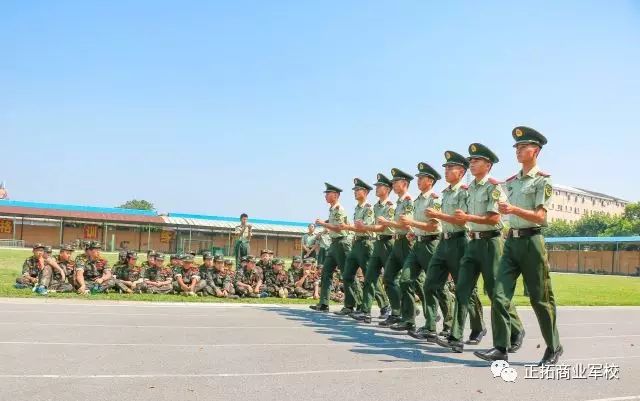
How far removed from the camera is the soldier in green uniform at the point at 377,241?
1048 cm

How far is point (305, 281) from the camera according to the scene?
1602cm

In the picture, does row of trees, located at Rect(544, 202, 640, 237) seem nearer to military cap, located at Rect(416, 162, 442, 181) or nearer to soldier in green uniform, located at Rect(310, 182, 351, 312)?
soldier in green uniform, located at Rect(310, 182, 351, 312)

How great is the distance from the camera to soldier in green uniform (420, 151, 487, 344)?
8.35 m

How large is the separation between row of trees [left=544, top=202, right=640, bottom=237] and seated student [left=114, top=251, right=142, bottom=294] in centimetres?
6502

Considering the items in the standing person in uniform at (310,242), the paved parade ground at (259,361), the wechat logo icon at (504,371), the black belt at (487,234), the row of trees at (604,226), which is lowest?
the paved parade ground at (259,361)

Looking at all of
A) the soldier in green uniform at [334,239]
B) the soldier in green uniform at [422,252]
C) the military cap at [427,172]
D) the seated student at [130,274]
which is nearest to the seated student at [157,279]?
the seated student at [130,274]

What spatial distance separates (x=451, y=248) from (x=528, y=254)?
1534mm

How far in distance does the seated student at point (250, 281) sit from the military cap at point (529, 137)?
9248 mm

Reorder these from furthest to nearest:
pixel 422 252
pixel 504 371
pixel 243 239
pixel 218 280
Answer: pixel 243 239 < pixel 218 280 < pixel 422 252 < pixel 504 371

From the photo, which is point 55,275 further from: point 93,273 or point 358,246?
point 358,246

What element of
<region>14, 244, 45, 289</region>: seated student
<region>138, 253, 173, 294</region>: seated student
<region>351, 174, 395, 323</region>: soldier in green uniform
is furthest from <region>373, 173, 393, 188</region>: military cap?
<region>14, 244, 45, 289</region>: seated student

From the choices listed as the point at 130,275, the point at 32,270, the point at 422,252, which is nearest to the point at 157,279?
the point at 130,275

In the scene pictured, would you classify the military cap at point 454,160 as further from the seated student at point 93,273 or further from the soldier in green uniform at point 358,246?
the seated student at point 93,273

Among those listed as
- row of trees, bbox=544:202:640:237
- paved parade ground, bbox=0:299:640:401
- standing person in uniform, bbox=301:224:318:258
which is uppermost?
row of trees, bbox=544:202:640:237
